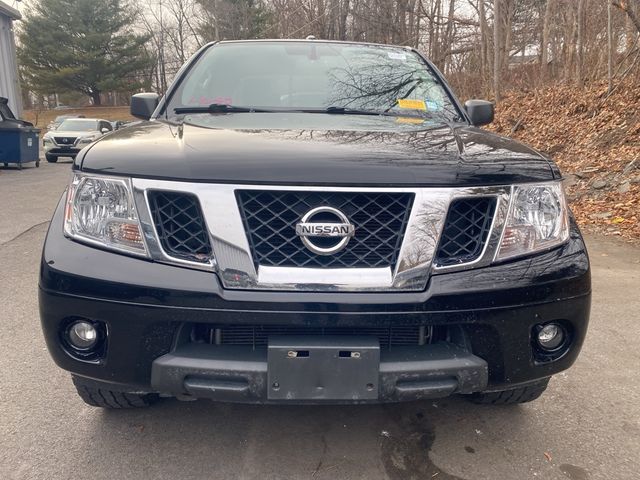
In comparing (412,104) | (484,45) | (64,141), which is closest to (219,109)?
(412,104)

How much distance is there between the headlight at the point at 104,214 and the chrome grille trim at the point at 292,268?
49mm

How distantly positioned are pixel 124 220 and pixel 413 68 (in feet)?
7.32

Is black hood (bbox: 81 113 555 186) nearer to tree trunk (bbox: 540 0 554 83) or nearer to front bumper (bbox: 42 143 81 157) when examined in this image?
tree trunk (bbox: 540 0 554 83)

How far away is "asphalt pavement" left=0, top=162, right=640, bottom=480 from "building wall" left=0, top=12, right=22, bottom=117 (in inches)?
772

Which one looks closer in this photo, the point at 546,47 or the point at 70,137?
the point at 546,47

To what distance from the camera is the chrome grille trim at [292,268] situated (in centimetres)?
173

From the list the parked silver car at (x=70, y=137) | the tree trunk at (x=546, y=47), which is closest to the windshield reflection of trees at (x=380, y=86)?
the tree trunk at (x=546, y=47)

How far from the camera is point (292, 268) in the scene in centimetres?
176

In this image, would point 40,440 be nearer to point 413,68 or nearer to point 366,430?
point 366,430

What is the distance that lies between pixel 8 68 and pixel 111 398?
2107 centimetres

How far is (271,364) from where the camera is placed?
1.71m

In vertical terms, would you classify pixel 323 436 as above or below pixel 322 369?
below

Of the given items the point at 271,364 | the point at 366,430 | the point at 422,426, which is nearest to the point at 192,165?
the point at 271,364

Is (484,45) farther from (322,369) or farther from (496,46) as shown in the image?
(322,369)
